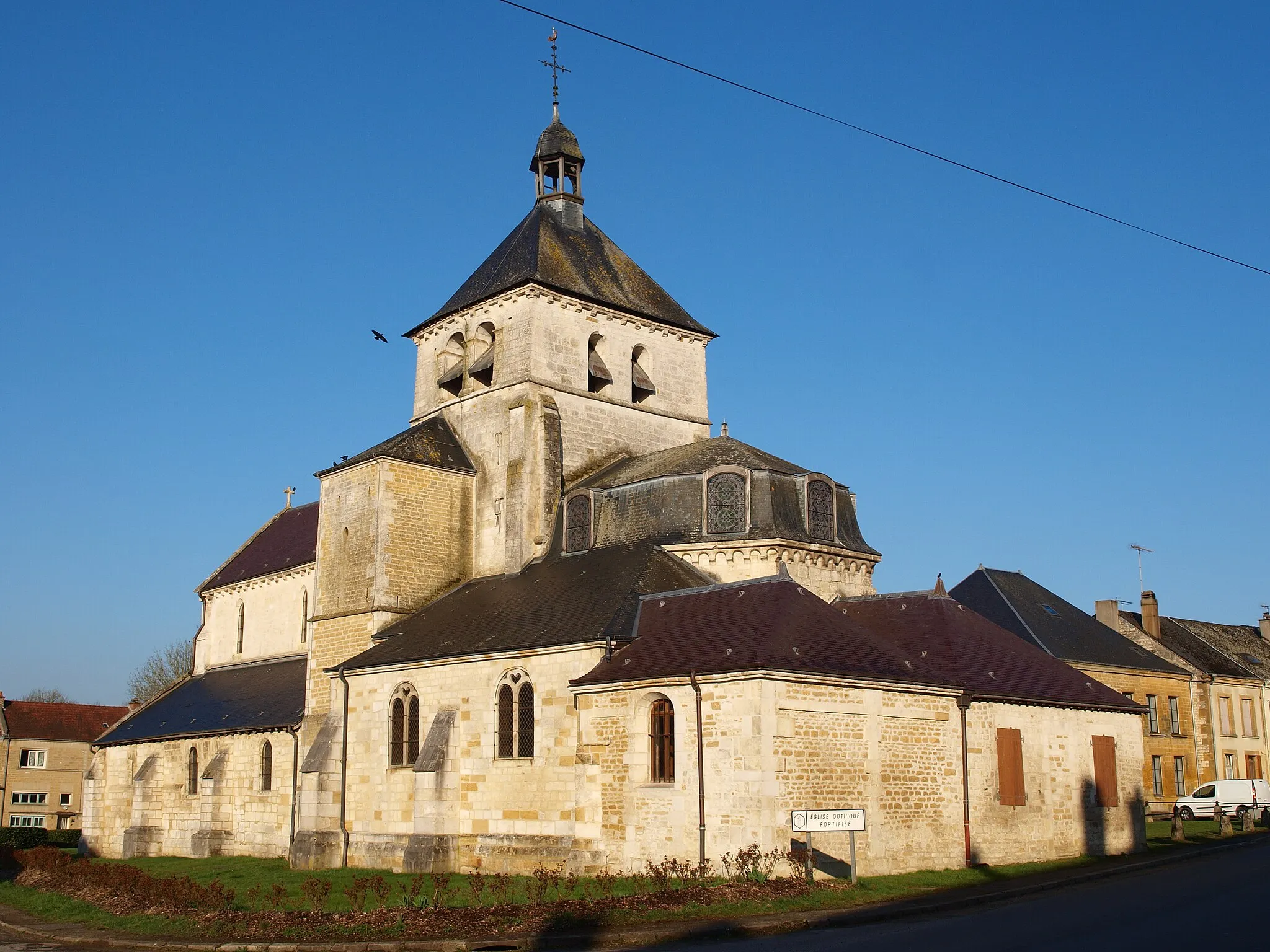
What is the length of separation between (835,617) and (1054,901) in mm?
6669

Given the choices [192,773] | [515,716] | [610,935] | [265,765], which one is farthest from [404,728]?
[610,935]

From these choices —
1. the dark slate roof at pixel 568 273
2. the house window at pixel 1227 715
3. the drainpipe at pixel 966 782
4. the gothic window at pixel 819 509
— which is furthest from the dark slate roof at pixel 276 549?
the house window at pixel 1227 715

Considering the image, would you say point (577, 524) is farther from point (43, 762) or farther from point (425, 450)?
point (43, 762)

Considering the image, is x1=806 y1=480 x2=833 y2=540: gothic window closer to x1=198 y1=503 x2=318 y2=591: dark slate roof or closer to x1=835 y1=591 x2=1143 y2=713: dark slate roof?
x1=835 y1=591 x2=1143 y2=713: dark slate roof

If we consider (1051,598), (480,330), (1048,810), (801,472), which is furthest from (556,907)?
(1051,598)

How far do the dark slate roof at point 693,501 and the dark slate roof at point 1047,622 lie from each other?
11115 millimetres

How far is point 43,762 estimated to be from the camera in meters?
58.8

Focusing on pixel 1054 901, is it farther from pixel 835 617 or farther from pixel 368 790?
pixel 368 790

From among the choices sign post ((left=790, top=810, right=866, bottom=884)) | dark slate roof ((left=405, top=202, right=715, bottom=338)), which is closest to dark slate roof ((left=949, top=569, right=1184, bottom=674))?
dark slate roof ((left=405, top=202, right=715, bottom=338))

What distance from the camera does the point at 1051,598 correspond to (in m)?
41.2

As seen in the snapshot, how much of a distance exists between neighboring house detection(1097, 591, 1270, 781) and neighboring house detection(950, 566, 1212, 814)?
33cm

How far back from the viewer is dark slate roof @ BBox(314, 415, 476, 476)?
105 feet

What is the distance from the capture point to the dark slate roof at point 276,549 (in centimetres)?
4072

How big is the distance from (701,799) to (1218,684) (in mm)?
30111
